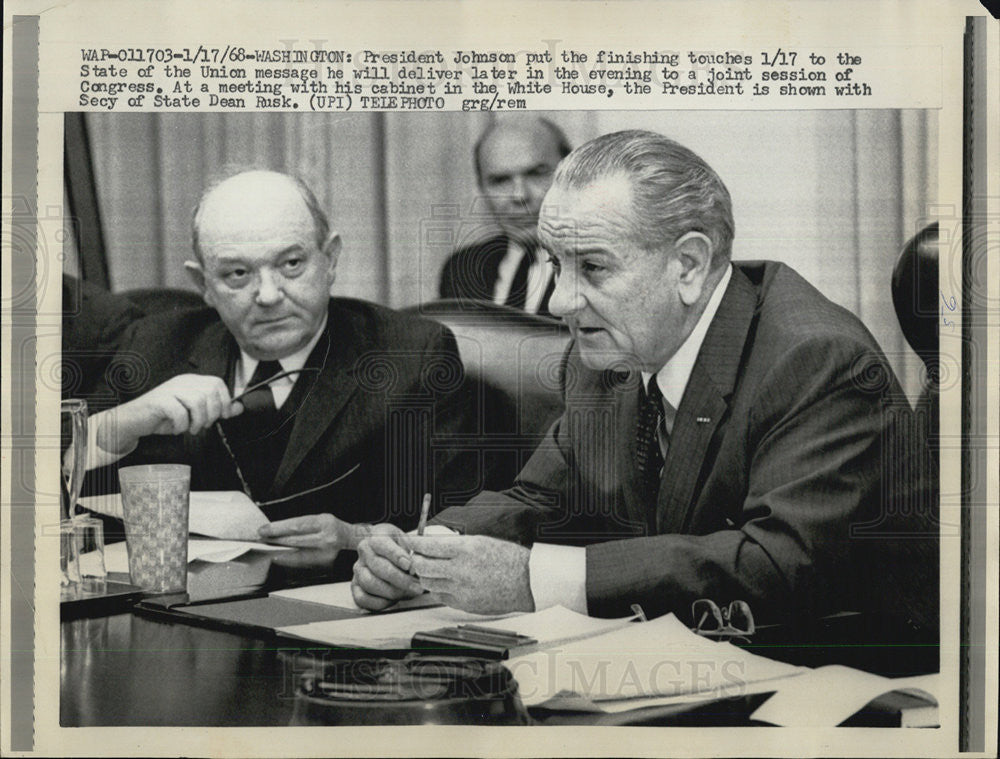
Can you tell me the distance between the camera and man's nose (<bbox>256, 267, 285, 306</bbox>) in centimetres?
225

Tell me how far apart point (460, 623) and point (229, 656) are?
17.3 inches

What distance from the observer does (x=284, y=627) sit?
6.45 ft

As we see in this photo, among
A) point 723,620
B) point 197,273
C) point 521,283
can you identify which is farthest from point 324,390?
point 723,620

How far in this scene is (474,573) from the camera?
2176 mm

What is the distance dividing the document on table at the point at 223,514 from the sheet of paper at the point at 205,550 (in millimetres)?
17

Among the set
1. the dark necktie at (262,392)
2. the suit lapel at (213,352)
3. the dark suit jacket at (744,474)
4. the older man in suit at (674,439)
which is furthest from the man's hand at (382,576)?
the suit lapel at (213,352)

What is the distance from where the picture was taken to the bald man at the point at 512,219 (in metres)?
2.23

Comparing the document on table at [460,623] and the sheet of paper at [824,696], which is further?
the sheet of paper at [824,696]

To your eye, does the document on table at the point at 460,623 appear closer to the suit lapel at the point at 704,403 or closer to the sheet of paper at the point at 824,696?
the suit lapel at the point at 704,403

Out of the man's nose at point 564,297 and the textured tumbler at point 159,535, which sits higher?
the man's nose at point 564,297

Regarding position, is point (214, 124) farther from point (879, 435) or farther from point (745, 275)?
A: point (879, 435)

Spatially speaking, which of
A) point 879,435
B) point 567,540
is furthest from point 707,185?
point 567,540

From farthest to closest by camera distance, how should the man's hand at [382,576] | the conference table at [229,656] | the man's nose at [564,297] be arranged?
1. the man's nose at [564,297]
2. the man's hand at [382,576]
3. the conference table at [229,656]

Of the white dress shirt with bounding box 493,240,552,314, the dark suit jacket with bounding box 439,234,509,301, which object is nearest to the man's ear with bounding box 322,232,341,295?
the dark suit jacket with bounding box 439,234,509,301
